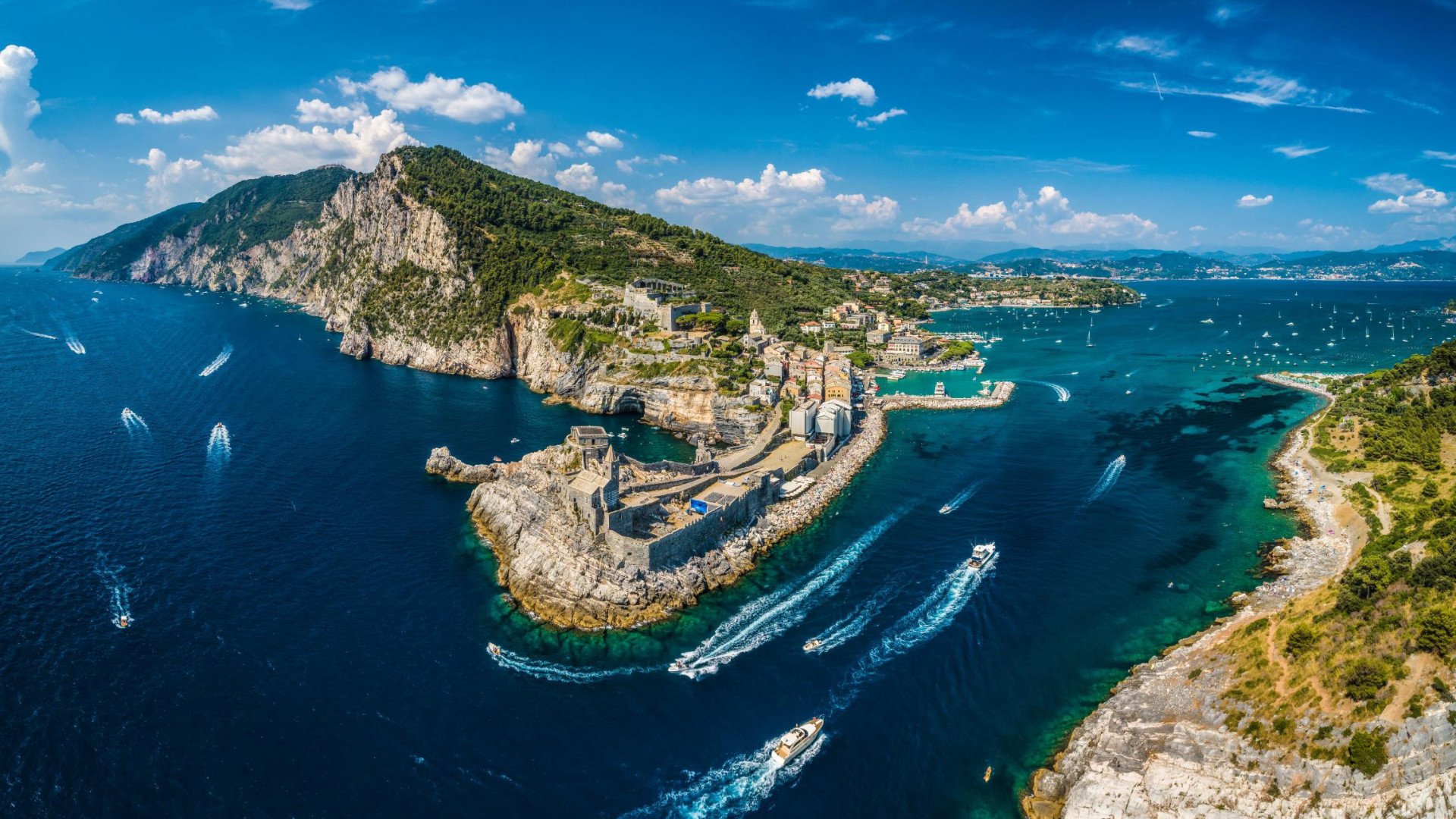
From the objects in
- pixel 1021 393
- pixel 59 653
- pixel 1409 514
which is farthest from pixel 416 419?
pixel 1409 514

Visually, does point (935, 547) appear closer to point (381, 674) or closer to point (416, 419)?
point (381, 674)

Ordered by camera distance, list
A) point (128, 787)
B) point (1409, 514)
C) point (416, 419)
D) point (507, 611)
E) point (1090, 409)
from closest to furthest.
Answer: point (128, 787)
point (507, 611)
point (1409, 514)
point (416, 419)
point (1090, 409)

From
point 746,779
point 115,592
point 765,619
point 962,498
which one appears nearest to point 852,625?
point 765,619

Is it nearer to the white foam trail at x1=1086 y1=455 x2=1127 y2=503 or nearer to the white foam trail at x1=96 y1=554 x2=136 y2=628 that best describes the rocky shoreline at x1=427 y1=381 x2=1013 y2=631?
the white foam trail at x1=96 y1=554 x2=136 y2=628

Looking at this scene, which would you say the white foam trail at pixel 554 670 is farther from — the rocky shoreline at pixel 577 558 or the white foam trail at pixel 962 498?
the white foam trail at pixel 962 498

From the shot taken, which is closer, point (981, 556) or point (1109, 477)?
point (981, 556)

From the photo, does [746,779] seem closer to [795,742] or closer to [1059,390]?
[795,742]
